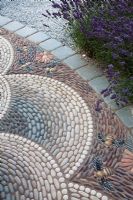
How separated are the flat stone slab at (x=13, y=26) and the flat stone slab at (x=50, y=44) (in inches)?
24.5

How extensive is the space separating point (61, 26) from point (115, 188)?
284 centimetres

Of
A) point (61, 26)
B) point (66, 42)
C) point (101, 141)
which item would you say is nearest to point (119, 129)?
point (101, 141)

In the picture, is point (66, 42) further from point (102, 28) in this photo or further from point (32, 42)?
point (102, 28)

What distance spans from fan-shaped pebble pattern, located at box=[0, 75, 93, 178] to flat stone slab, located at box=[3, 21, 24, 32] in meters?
1.30

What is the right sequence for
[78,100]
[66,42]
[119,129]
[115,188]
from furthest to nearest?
[66,42]
[78,100]
[119,129]
[115,188]

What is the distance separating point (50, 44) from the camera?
468 centimetres

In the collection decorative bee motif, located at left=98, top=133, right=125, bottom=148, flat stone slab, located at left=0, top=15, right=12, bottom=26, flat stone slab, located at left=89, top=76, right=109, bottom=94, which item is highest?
flat stone slab, located at left=0, top=15, right=12, bottom=26

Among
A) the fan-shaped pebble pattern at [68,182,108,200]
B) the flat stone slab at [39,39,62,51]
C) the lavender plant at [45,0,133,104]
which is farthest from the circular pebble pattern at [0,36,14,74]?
the fan-shaped pebble pattern at [68,182,108,200]

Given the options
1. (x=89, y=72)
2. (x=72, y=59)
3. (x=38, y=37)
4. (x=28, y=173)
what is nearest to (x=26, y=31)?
(x=38, y=37)

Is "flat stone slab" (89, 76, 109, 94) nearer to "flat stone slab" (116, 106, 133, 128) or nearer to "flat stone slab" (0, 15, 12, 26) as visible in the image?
"flat stone slab" (116, 106, 133, 128)

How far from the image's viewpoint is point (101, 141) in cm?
319

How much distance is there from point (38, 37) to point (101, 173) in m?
2.51

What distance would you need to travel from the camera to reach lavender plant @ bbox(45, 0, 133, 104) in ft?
11.4

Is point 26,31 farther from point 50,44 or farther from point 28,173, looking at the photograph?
point 28,173
